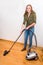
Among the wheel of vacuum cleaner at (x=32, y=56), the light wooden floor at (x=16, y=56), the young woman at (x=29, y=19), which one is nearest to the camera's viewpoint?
the light wooden floor at (x=16, y=56)

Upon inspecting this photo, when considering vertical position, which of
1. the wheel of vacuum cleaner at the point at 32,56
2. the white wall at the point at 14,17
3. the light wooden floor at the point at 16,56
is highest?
the white wall at the point at 14,17

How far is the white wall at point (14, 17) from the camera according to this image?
3.83 m

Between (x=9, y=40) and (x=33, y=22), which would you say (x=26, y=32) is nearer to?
(x=33, y=22)

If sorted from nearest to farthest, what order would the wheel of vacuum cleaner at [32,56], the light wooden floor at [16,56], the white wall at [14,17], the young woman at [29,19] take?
the light wooden floor at [16,56]
the wheel of vacuum cleaner at [32,56]
the young woman at [29,19]
the white wall at [14,17]

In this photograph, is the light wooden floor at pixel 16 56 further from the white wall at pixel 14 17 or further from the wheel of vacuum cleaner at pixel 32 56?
the white wall at pixel 14 17

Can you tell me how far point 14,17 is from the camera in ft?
13.6

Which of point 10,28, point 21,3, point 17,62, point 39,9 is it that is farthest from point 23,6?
point 17,62

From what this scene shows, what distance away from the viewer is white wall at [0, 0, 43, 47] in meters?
3.83

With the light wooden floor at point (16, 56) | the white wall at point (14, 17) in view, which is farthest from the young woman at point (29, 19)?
the light wooden floor at point (16, 56)

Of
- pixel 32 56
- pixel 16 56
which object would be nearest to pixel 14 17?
pixel 16 56

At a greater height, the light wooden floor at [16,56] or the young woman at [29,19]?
the young woman at [29,19]

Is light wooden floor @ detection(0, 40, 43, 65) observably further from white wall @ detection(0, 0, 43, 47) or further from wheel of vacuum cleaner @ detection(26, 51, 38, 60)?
white wall @ detection(0, 0, 43, 47)

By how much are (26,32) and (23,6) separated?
531 mm

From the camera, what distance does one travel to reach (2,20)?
14.1ft
